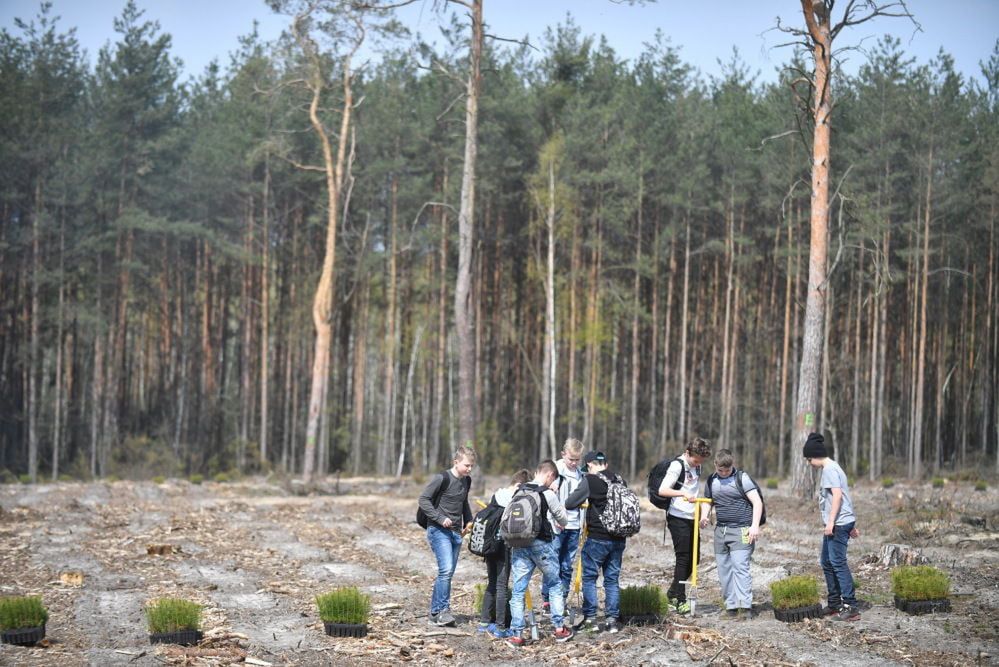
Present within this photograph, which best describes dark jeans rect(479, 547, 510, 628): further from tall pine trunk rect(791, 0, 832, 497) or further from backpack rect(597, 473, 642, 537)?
tall pine trunk rect(791, 0, 832, 497)

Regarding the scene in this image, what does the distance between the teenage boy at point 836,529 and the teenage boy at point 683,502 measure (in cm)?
104

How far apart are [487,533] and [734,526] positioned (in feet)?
7.91

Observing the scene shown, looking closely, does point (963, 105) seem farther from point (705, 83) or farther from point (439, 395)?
point (439, 395)

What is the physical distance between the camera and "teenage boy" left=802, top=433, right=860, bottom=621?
9.38 meters

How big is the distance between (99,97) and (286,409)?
13.7m

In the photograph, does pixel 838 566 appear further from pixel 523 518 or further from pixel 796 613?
pixel 523 518

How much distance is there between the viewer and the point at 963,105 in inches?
1382

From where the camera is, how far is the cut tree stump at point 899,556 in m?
12.1

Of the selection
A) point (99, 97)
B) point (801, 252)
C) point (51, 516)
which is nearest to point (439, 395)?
point (801, 252)

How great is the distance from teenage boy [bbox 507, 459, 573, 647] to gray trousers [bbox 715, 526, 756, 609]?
171 centimetres

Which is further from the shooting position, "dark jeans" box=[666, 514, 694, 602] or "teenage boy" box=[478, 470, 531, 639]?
"dark jeans" box=[666, 514, 694, 602]

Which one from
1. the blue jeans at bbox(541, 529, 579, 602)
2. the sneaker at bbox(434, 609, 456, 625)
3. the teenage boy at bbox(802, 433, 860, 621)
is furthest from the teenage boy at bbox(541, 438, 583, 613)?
the teenage boy at bbox(802, 433, 860, 621)

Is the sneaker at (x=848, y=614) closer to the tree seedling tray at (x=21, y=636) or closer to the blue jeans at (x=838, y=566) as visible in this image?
the blue jeans at (x=838, y=566)

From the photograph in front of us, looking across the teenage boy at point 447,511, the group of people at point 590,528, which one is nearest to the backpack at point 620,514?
the group of people at point 590,528
